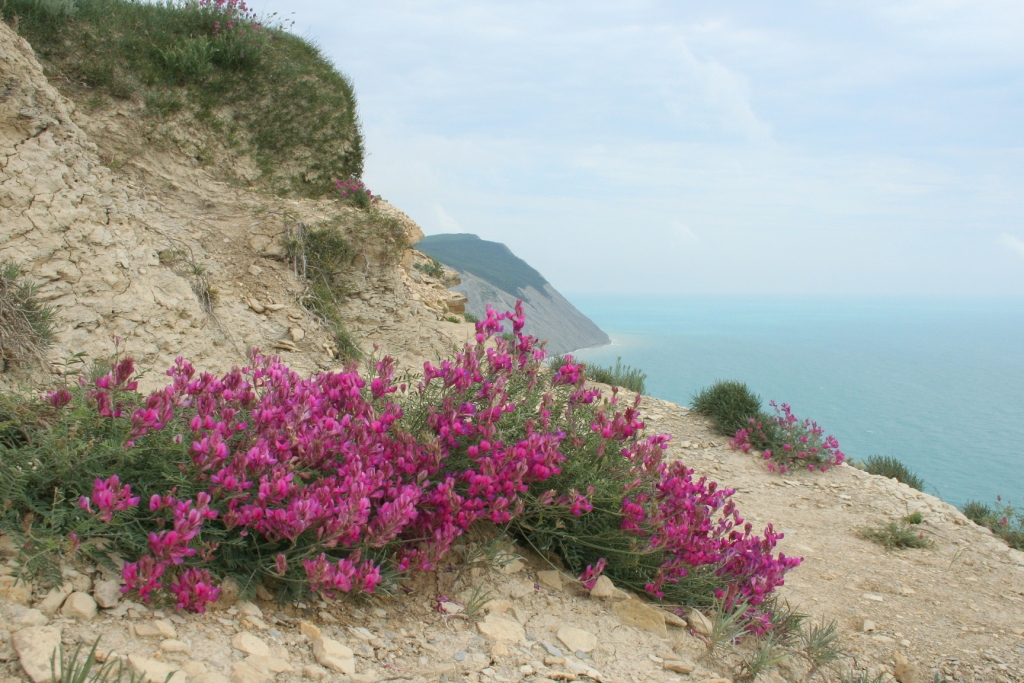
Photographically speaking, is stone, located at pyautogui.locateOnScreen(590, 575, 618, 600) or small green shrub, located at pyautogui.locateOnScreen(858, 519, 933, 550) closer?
stone, located at pyautogui.locateOnScreen(590, 575, 618, 600)

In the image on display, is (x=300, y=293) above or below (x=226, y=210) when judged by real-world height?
below

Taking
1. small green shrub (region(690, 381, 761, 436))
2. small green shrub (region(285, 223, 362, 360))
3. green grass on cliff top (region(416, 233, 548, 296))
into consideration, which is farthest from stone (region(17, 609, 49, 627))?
green grass on cliff top (region(416, 233, 548, 296))

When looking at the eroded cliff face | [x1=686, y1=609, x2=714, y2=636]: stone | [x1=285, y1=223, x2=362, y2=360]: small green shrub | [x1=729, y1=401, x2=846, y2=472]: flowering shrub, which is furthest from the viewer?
[x1=729, y1=401, x2=846, y2=472]: flowering shrub

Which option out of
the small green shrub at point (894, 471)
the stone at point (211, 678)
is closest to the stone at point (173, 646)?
the stone at point (211, 678)

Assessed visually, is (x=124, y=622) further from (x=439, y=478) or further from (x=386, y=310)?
(x=386, y=310)

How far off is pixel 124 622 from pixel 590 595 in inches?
83.1

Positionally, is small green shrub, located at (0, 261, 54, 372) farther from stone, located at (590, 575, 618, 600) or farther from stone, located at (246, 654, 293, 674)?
stone, located at (590, 575, 618, 600)

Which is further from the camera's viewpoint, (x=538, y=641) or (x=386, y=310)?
(x=386, y=310)

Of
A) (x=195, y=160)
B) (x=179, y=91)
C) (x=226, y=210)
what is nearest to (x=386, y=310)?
(x=226, y=210)

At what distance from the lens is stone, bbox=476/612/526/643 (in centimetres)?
289

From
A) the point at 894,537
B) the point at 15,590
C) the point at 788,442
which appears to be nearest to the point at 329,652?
the point at 15,590

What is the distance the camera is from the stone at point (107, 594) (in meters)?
2.36

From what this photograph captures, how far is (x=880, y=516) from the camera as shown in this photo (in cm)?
733

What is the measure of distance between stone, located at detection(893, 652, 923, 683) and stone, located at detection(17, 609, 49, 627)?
4.02 metres
